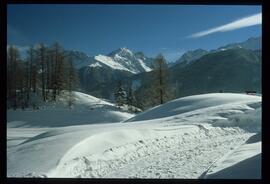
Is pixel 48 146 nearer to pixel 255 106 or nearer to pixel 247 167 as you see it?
pixel 247 167

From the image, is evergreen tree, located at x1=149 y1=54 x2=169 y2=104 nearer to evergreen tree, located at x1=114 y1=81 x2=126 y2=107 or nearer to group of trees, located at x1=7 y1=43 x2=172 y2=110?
group of trees, located at x1=7 y1=43 x2=172 y2=110

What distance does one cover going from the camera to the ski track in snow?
625 centimetres

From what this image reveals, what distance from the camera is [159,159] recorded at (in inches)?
Answer: 298

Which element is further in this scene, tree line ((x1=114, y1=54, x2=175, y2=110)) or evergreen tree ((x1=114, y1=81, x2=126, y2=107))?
evergreen tree ((x1=114, y1=81, x2=126, y2=107))

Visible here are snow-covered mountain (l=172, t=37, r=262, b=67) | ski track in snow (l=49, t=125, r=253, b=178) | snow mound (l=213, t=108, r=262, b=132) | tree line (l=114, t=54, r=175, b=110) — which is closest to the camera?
ski track in snow (l=49, t=125, r=253, b=178)

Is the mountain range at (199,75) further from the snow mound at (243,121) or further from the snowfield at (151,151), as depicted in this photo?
the snowfield at (151,151)

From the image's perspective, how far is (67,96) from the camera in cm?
2125

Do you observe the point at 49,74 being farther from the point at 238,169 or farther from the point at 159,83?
the point at 238,169

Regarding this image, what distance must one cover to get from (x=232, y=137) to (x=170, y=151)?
2723 mm

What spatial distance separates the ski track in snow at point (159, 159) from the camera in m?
6.25

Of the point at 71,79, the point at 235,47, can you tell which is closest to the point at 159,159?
the point at 71,79

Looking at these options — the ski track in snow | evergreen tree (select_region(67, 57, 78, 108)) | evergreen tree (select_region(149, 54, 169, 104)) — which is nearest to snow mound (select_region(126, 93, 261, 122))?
evergreen tree (select_region(149, 54, 169, 104))

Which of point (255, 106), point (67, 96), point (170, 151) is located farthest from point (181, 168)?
point (67, 96)
